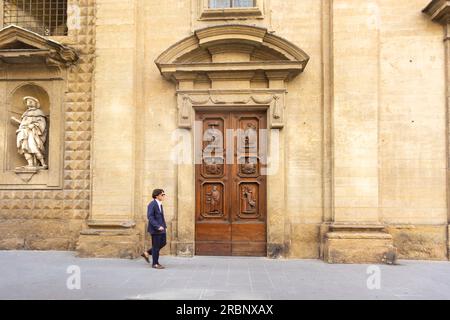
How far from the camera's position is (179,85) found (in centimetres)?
984

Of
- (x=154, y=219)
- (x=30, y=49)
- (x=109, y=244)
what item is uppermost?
(x=30, y=49)

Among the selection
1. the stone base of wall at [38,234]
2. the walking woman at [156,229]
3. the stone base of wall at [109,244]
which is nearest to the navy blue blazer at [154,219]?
the walking woman at [156,229]

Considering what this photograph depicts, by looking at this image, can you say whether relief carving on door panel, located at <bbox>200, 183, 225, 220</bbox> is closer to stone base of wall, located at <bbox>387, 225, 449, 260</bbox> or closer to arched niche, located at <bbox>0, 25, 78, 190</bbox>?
arched niche, located at <bbox>0, 25, 78, 190</bbox>

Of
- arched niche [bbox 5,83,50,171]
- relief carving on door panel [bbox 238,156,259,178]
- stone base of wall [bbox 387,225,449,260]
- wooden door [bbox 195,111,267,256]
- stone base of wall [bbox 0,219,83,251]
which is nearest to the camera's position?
stone base of wall [bbox 387,225,449,260]

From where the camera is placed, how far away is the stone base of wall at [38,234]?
10.0 meters

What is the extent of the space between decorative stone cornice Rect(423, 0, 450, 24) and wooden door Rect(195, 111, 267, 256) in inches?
172

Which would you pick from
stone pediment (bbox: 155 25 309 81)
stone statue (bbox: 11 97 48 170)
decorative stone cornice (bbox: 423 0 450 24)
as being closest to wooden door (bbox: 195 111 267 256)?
stone pediment (bbox: 155 25 309 81)

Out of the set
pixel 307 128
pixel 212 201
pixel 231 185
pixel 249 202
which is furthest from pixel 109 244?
pixel 307 128

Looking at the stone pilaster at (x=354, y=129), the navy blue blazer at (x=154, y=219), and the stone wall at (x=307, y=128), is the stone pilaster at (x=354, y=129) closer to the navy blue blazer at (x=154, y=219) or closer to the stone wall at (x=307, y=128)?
the stone wall at (x=307, y=128)

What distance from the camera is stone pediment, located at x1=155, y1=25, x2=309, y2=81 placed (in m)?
9.38

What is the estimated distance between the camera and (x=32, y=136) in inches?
408

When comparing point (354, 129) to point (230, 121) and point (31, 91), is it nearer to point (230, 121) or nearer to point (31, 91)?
point (230, 121)

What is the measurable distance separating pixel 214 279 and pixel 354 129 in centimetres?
455
